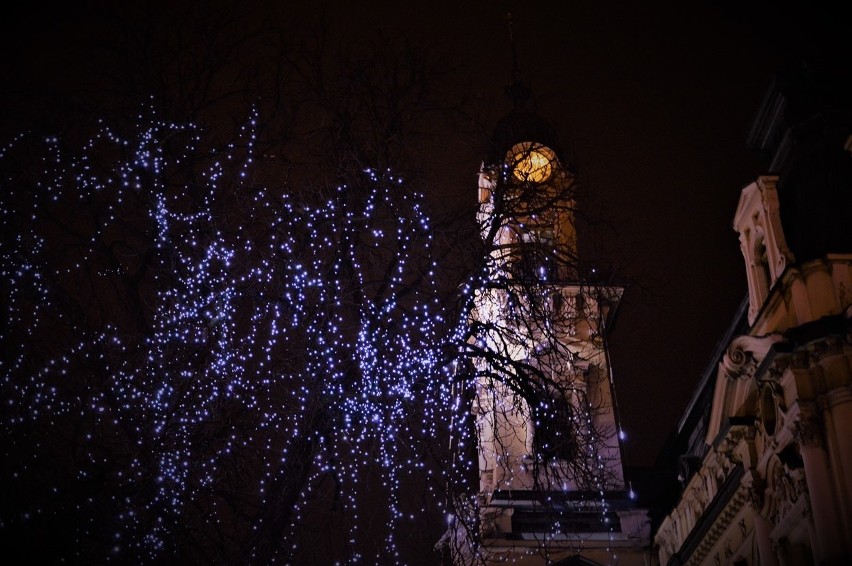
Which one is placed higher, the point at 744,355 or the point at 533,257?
the point at 533,257

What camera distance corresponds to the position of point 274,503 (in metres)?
12.9

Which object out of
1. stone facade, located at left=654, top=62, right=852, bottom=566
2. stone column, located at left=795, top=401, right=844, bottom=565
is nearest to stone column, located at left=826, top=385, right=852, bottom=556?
stone facade, located at left=654, top=62, right=852, bottom=566

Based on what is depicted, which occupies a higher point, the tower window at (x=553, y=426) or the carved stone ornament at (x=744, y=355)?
the carved stone ornament at (x=744, y=355)

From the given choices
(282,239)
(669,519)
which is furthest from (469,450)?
(669,519)

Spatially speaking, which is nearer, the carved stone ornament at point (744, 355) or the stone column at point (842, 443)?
the stone column at point (842, 443)

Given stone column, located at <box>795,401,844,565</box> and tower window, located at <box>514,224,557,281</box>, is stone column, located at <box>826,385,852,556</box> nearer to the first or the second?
stone column, located at <box>795,401,844,565</box>

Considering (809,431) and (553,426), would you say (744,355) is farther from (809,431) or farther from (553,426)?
(553,426)

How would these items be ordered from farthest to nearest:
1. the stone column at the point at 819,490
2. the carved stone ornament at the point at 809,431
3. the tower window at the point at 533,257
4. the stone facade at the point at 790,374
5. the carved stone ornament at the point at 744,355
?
the carved stone ornament at the point at 744,355 < the carved stone ornament at the point at 809,431 < the stone facade at the point at 790,374 < the stone column at the point at 819,490 < the tower window at the point at 533,257

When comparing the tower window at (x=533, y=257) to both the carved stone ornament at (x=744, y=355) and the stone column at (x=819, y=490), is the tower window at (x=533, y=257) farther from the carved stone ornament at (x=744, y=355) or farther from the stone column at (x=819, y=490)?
the stone column at (x=819, y=490)

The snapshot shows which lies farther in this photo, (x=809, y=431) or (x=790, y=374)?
(x=790, y=374)

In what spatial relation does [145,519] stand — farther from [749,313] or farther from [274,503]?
[749,313]

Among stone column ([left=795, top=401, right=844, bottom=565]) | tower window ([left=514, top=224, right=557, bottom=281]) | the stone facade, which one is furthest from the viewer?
the stone facade

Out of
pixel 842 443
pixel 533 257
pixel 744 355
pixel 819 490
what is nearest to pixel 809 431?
pixel 842 443

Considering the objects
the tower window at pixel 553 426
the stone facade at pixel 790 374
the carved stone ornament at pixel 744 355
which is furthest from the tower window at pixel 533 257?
the carved stone ornament at pixel 744 355
